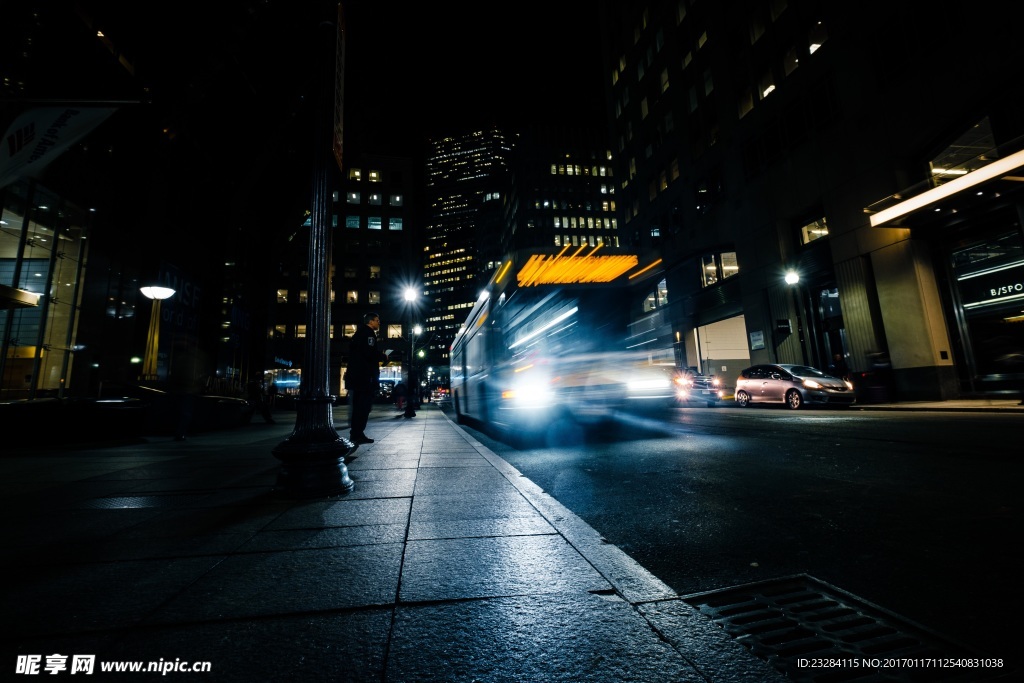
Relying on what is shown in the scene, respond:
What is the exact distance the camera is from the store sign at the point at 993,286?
1380cm

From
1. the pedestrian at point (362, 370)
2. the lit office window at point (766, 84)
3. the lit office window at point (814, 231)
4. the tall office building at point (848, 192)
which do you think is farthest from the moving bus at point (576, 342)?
the lit office window at point (766, 84)

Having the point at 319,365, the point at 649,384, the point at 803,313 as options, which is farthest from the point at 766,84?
the point at 319,365

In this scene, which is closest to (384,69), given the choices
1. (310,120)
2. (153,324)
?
(310,120)

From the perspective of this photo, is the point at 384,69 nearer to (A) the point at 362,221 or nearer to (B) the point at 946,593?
(B) the point at 946,593

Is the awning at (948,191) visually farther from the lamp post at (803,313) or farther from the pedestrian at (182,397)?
the pedestrian at (182,397)

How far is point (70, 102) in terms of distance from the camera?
26.6 feet

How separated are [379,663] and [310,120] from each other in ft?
20.7

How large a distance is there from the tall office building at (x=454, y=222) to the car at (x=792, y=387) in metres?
A: 134

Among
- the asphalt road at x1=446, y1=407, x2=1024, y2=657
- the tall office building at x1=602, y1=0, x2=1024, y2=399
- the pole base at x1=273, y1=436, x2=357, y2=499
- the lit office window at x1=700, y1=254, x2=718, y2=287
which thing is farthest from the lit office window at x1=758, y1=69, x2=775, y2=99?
the pole base at x1=273, y1=436, x2=357, y2=499

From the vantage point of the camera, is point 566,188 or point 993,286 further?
point 566,188

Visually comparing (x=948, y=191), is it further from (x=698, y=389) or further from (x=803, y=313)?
(x=698, y=389)

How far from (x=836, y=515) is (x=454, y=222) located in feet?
559

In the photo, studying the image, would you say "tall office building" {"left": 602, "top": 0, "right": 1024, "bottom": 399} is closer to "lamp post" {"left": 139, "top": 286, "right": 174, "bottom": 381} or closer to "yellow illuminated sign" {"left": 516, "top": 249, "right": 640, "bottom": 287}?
"yellow illuminated sign" {"left": 516, "top": 249, "right": 640, "bottom": 287}

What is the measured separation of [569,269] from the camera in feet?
27.0
